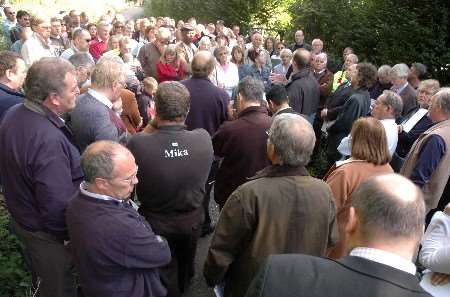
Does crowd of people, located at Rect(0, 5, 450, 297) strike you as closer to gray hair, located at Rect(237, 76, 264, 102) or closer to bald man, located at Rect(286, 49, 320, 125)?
gray hair, located at Rect(237, 76, 264, 102)

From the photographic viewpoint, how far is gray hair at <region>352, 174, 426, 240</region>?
165 cm

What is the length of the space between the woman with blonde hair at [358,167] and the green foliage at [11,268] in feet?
8.59

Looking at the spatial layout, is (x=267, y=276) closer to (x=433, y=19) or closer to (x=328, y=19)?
(x=433, y=19)

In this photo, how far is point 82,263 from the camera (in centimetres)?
255

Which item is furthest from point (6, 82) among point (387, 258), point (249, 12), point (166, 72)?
point (249, 12)

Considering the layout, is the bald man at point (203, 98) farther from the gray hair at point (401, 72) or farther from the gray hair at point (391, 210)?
the gray hair at point (391, 210)

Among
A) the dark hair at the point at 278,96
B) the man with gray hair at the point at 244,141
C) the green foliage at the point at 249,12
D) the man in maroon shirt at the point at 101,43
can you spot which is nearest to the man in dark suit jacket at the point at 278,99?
the dark hair at the point at 278,96

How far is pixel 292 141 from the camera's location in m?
2.75

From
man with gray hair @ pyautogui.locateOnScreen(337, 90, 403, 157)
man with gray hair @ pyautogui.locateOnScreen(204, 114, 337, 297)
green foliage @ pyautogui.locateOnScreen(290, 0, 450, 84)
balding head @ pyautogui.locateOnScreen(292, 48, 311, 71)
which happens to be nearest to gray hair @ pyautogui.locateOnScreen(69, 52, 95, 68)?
man with gray hair @ pyautogui.locateOnScreen(204, 114, 337, 297)

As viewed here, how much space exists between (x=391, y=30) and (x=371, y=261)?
9244 mm

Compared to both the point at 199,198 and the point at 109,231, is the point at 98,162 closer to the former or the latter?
the point at 109,231

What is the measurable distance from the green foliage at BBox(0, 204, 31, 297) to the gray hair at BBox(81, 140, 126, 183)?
1676mm

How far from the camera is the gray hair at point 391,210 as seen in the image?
165cm

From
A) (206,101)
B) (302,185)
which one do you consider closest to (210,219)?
(206,101)
